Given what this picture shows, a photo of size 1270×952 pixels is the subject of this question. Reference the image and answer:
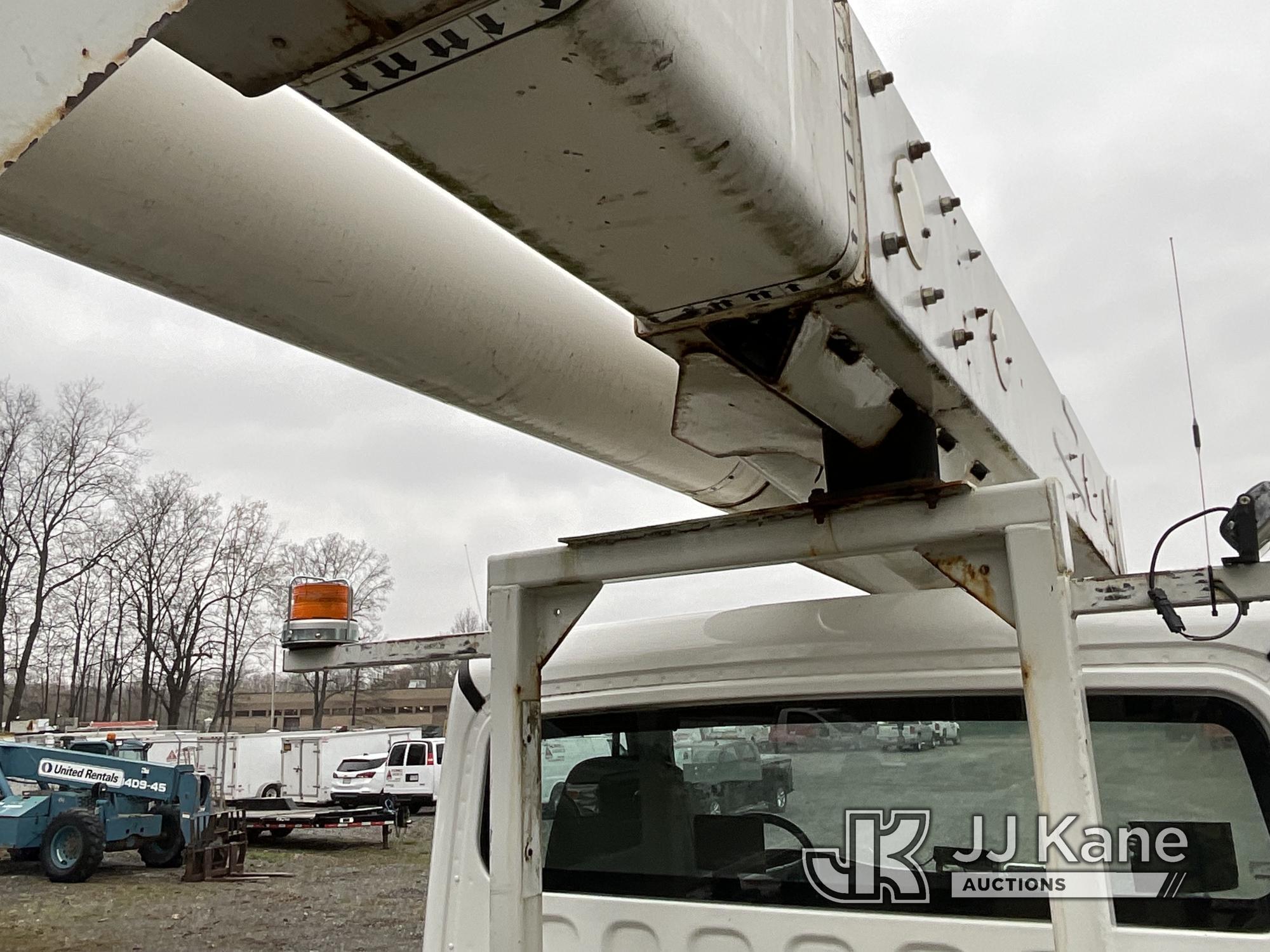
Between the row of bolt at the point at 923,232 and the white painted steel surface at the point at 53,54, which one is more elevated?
the row of bolt at the point at 923,232

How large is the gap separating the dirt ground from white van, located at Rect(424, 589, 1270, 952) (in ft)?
27.8

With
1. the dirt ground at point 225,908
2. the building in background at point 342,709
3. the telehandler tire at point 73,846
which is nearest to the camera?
the dirt ground at point 225,908

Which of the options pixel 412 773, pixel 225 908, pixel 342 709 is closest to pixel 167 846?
pixel 225 908

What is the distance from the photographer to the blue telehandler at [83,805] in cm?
1309

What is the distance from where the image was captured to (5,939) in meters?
10.1

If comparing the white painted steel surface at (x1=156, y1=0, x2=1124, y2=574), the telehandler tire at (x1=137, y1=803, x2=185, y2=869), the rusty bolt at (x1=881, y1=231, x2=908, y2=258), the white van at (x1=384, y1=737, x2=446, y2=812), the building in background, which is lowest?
the telehandler tire at (x1=137, y1=803, x2=185, y2=869)

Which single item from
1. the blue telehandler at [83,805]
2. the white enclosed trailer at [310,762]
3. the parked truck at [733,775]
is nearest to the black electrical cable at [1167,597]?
the parked truck at [733,775]

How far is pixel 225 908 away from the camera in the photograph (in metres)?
11.7

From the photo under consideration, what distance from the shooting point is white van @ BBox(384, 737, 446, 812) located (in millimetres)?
19469

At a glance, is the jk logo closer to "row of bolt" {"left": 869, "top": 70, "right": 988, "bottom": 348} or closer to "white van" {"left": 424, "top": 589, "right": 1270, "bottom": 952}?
"white van" {"left": 424, "top": 589, "right": 1270, "bottom": 952}

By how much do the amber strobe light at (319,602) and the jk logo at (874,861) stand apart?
4.02 feet

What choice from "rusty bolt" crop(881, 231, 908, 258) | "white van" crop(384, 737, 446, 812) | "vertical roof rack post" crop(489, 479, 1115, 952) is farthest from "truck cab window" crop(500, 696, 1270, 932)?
"white van" crop(384, 737, 446, 812)

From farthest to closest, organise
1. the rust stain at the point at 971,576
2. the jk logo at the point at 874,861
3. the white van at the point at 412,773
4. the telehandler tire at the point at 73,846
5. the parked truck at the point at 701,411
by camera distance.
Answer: the white van at the point at 412,773
the telehandler tire at the point at 73,846
the jk logo at the point at 874,861
the rust stain at the point at 971,576
the parked truck at the point at 701,411

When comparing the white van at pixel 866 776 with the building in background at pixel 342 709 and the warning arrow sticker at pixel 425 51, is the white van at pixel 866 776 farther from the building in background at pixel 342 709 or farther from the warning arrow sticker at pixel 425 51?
the building in background at pixel 342 709
